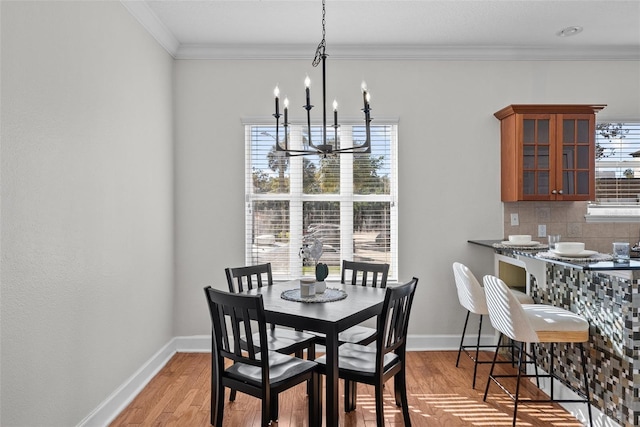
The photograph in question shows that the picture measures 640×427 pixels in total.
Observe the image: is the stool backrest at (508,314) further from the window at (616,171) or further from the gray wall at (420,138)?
the window at (616,171)

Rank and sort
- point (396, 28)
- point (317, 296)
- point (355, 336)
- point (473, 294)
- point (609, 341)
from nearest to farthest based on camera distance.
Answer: point (609, 341)
point (317, 296)
point (355, 336)
point (473, 294)
point (396, 28)

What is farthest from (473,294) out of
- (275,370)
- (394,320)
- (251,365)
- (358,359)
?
(251,365)

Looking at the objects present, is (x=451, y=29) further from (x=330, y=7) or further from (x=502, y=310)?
(x=502, y=310)

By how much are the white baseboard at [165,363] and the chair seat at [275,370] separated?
970mm

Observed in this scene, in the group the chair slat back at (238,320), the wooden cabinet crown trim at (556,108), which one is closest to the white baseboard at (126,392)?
the chair slat back at (238,320)

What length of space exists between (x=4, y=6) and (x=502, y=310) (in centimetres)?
295

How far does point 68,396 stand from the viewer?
7.30 ft

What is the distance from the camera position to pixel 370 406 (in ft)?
9.25

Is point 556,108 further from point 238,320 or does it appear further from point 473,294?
point 238,320

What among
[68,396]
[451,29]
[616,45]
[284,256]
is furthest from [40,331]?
[616,45]

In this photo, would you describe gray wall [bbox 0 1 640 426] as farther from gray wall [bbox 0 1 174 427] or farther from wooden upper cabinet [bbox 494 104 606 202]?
wooden upper cabinet [bbox 494 104 606 202]

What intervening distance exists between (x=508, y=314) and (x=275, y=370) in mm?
1396

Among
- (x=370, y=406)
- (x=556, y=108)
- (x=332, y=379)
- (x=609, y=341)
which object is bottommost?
(x=370, y=406)

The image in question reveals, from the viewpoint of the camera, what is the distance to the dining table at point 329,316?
6.95 feet
